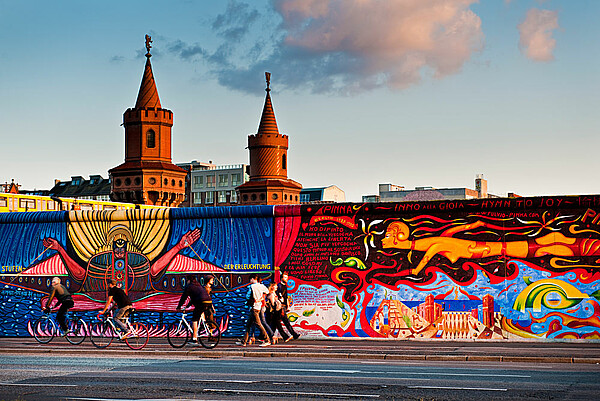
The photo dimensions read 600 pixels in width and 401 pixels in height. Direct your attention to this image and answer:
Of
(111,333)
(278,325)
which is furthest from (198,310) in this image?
(111,333)

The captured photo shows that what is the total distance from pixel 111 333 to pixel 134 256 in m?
3.06

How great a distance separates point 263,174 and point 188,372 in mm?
122079

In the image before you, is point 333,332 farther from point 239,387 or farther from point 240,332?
point 239,387

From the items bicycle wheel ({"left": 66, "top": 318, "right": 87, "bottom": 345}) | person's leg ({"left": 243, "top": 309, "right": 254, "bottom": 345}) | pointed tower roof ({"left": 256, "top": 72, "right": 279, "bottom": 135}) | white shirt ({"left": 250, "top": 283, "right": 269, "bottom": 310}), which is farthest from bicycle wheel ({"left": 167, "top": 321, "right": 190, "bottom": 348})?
pointed tower roof ({"left": 256, "top": 72, "right": 279, "bottom": 135})

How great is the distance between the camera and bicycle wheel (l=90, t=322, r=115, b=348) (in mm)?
22203

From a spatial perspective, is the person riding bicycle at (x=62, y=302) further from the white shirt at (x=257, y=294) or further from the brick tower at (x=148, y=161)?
the brick tower at (x=148, y=161)

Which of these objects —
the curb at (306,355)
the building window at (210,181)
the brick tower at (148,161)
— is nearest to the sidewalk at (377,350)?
the curb at (306,355)

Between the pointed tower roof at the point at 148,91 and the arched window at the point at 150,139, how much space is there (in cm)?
370

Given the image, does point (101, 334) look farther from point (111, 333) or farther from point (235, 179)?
point (235, 179)

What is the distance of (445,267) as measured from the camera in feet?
72.6

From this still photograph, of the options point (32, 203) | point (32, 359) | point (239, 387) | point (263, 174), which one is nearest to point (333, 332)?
point (32, 359)

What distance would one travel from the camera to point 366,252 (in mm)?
22828

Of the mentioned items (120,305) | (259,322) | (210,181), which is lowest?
(259,322)

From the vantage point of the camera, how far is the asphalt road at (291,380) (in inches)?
483
